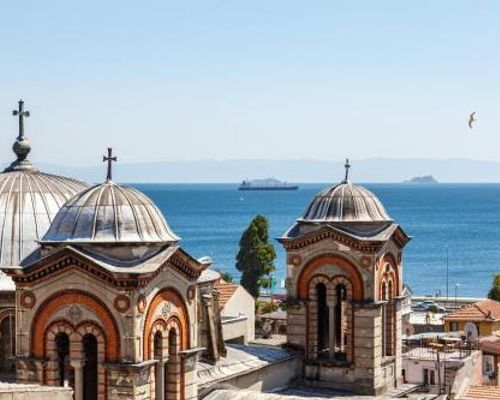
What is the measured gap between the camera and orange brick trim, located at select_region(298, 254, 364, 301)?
33344mm

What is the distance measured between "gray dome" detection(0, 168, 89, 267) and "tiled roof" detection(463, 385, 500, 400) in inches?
521

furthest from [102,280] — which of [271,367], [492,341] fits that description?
[492,341]

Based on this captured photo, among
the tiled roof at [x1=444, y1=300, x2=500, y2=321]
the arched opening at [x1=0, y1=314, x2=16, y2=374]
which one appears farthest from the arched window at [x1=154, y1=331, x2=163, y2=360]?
the tiled roof at [x1=444, y1=300, x2=500, y2=321]

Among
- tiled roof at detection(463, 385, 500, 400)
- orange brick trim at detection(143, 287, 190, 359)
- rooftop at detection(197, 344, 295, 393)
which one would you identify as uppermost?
orange brick trim at detection(143, 287, 190, 359)

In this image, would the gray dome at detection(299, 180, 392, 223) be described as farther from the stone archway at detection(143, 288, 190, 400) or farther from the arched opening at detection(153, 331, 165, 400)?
the arched opening at detection(153, 331, 165, 400)

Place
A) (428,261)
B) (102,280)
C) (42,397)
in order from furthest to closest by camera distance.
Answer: (428,261) < (102,280) < (42,397)

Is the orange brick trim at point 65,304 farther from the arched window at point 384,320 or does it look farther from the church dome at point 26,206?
the arched window at point 384,320

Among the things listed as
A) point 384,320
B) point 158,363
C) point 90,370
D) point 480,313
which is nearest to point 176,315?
point 158,363

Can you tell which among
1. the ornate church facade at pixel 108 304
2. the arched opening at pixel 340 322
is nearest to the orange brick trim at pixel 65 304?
the ornate church facade at pixel 108 304

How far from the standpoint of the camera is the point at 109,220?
2419 centimetres

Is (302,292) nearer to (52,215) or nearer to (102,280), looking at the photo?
(52,215)

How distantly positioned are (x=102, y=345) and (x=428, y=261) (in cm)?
15895

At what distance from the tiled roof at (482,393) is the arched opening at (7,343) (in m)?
13.2

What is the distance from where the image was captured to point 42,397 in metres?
19.7
